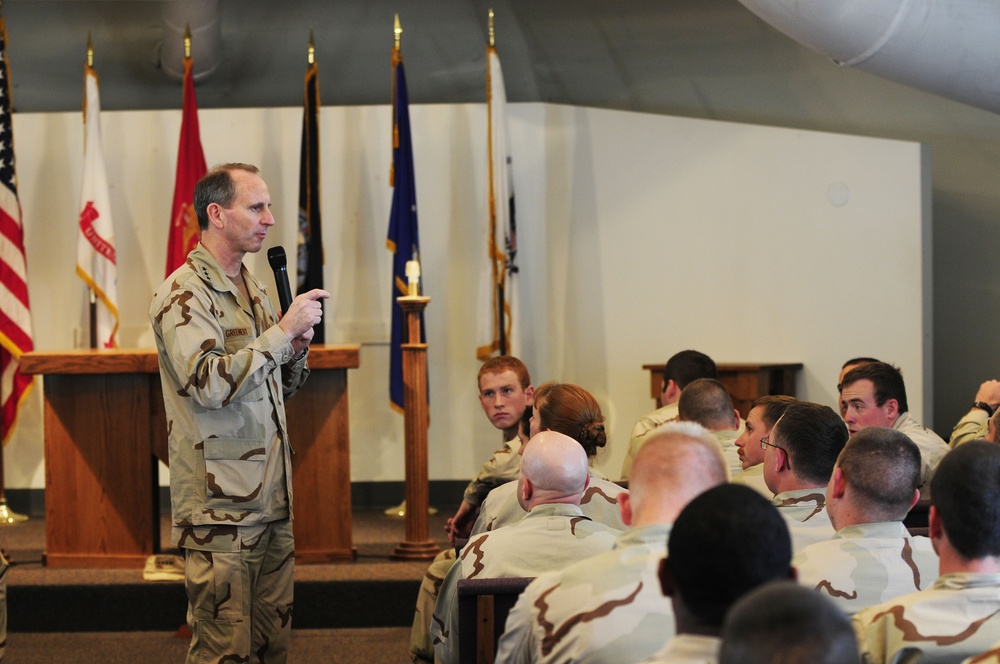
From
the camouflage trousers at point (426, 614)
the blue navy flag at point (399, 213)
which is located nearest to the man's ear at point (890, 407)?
the camouflage trousers at point (426, 614)

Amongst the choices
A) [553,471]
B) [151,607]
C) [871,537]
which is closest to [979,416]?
[871,537]

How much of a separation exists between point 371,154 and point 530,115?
0.98 m

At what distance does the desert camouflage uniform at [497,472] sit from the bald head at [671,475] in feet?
5.81

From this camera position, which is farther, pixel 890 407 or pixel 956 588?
pixel 890 407

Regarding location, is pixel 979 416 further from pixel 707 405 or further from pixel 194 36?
pixel 194 36

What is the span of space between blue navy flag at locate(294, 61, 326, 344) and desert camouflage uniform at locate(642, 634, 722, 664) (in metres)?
4.90

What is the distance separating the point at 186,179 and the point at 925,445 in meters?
4.20

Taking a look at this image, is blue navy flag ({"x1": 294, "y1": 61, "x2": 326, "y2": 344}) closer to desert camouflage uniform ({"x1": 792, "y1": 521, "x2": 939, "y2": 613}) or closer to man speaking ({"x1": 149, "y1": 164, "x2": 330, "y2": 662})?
man speaking ({"x1": 149, "y1": 164, "x2": 330, "y2": 662})

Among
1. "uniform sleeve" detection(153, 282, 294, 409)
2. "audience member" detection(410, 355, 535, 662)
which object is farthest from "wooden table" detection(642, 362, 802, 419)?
"uniform sleeve" detection(153, 282, 294, 409)

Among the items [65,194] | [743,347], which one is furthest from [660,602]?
[65,194]

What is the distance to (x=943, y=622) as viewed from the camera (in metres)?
1.69

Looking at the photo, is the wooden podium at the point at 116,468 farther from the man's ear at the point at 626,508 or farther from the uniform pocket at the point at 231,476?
the man's ear at the point at 626,508

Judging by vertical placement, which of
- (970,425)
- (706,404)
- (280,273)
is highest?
(280,273)

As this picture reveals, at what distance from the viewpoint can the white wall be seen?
21.0ft
